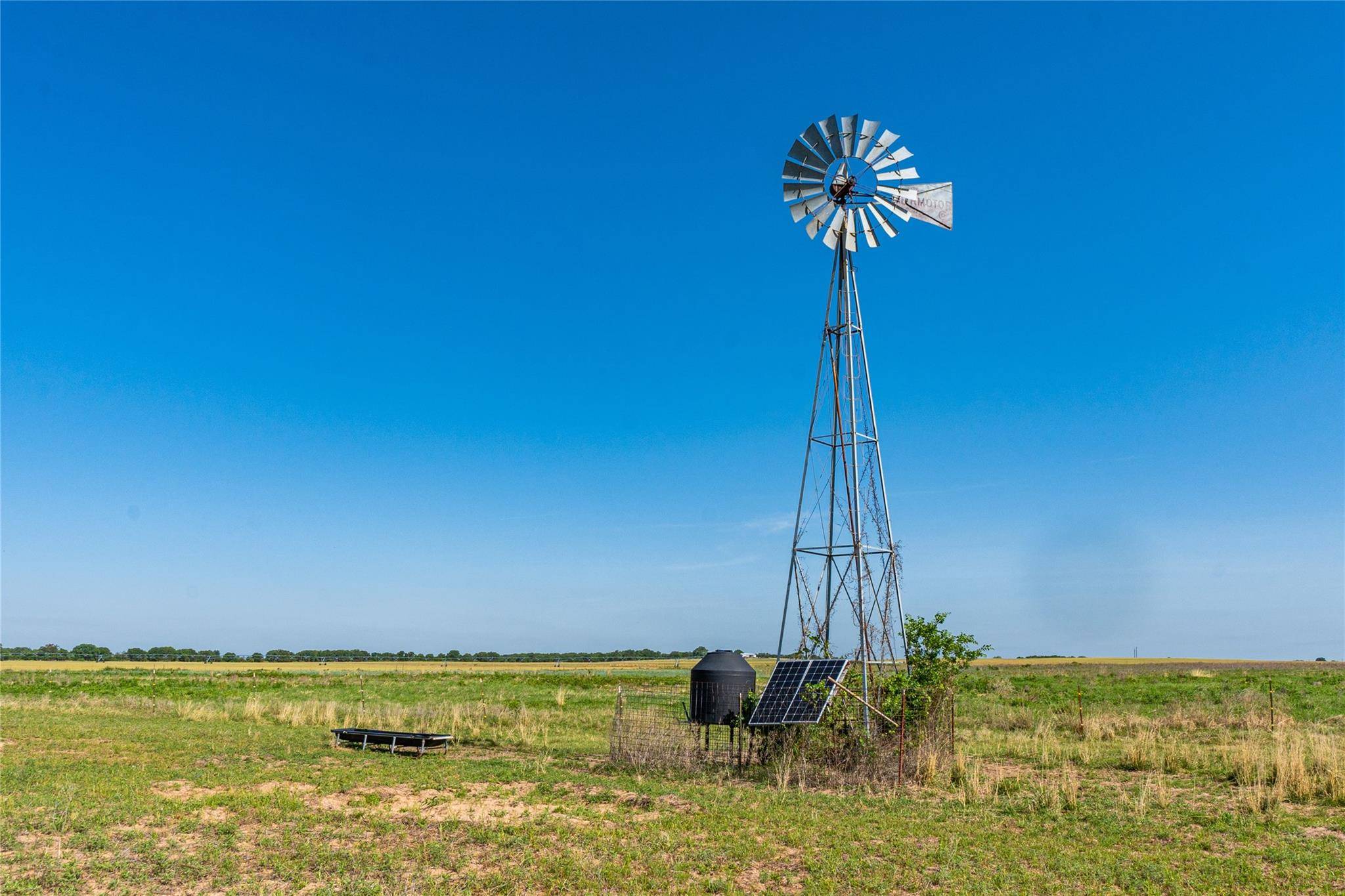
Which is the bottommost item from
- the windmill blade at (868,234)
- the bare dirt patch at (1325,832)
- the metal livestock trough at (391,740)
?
the metal livestock trough at (391,740)

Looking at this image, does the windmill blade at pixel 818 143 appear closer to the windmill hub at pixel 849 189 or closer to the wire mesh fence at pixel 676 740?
the windmill hub at pixel 849 189

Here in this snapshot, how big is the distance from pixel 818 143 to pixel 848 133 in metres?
0.82

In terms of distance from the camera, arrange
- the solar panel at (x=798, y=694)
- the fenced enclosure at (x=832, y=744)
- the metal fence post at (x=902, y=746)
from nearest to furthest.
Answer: the metal fence post at (x=902, y=746)
the fenced enclosure at (x=832, y=744)
the solar panel at (x=798, y=694)

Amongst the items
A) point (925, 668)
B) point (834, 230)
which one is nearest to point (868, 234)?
point (834, 230)

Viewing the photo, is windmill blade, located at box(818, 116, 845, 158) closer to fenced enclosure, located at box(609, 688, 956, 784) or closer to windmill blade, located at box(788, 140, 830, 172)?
windmill blade, located at box(788, 140, 830, 172)

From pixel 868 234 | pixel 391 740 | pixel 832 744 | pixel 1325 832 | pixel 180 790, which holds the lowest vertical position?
pixel 391 740

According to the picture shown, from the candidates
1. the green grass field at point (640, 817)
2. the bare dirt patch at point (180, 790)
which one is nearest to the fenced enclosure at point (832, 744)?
the green grass field at point (640, 817)

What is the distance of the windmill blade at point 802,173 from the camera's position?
884 inches

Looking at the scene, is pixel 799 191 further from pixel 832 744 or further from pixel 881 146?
pixel 832 744

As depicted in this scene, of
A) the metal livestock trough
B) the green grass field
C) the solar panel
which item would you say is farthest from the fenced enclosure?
the metal livestock trough

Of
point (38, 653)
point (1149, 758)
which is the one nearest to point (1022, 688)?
point (1149, 758)

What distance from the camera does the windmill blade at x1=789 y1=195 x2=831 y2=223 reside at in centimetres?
2241

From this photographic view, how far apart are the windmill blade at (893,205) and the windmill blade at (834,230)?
1.06 meters

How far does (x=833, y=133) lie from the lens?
21844mm
